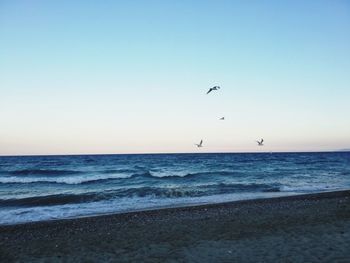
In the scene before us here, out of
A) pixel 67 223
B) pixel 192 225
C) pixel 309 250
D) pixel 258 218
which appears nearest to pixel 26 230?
pixel 67 223

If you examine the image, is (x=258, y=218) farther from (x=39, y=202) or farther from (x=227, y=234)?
(x=39, y=202)

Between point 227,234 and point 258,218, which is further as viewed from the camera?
point 258,218

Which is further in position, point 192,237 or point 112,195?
point 112,195

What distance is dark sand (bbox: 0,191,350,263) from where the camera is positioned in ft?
27.9

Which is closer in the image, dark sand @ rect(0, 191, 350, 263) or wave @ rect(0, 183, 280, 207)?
dark sand @ rect(0, 191, 350, 263)

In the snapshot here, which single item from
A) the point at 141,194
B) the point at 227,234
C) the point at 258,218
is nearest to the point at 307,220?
the point at 258,218

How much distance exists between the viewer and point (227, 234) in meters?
10.5

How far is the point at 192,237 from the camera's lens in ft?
33.8

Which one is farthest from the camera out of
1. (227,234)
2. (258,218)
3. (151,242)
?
(258,218)

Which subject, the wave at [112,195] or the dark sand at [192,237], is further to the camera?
the wave at [112,195]

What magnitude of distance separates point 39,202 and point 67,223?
8971mm

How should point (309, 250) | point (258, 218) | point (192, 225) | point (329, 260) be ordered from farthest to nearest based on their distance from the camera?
1. point (258, 218)
2. point (192, 225)
3. point (309, 250)
4. point (329, 260)

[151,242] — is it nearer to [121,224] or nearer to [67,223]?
[121,224]

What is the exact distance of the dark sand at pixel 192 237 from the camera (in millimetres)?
8508
